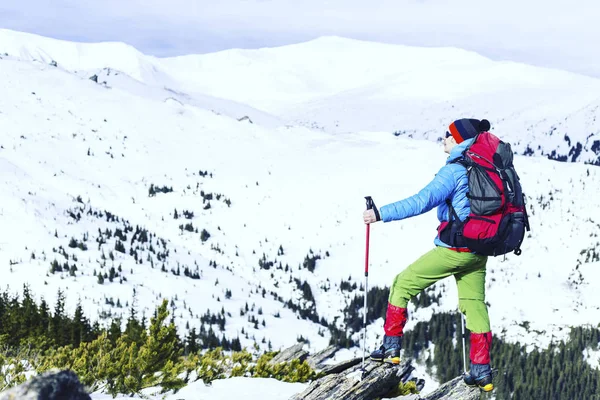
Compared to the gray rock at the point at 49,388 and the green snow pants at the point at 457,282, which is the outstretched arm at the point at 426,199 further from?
the gray rock at the point at 49,388

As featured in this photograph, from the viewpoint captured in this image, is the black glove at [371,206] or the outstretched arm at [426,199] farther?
the black glove at [371,206]

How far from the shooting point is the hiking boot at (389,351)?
9.05 m

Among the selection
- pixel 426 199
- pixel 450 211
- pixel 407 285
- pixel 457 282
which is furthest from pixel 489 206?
pixel 407 285

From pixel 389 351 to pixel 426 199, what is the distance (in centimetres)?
272

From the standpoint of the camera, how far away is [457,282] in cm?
865

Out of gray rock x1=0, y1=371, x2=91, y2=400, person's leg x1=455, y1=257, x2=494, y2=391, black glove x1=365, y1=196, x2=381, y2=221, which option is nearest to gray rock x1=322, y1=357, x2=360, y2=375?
person's leg x1=455, y1=257, x2=494, y2=391

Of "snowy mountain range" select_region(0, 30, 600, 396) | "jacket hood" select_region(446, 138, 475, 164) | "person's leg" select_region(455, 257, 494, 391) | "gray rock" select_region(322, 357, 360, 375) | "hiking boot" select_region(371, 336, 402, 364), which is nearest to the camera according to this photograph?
"jacket hood" select_region(446, 138, 475, 164)

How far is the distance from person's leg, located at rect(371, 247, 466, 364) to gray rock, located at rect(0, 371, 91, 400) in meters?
5.36

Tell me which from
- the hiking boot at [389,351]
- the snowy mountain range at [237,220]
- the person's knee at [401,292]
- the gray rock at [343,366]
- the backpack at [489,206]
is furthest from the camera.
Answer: the snowy mountain range at [237,220]

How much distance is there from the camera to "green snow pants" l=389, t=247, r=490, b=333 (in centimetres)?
839

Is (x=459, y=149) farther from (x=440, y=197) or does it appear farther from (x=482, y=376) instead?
(x=482, y=376)

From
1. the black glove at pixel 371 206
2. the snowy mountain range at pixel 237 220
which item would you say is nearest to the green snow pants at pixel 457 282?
the black glove at pixel 371 206

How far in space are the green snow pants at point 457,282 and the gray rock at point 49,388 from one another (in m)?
5.36

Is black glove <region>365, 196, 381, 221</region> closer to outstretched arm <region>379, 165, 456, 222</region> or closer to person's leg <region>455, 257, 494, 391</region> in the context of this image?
outstretched arm <region>379, 165, 456, 222</region>
